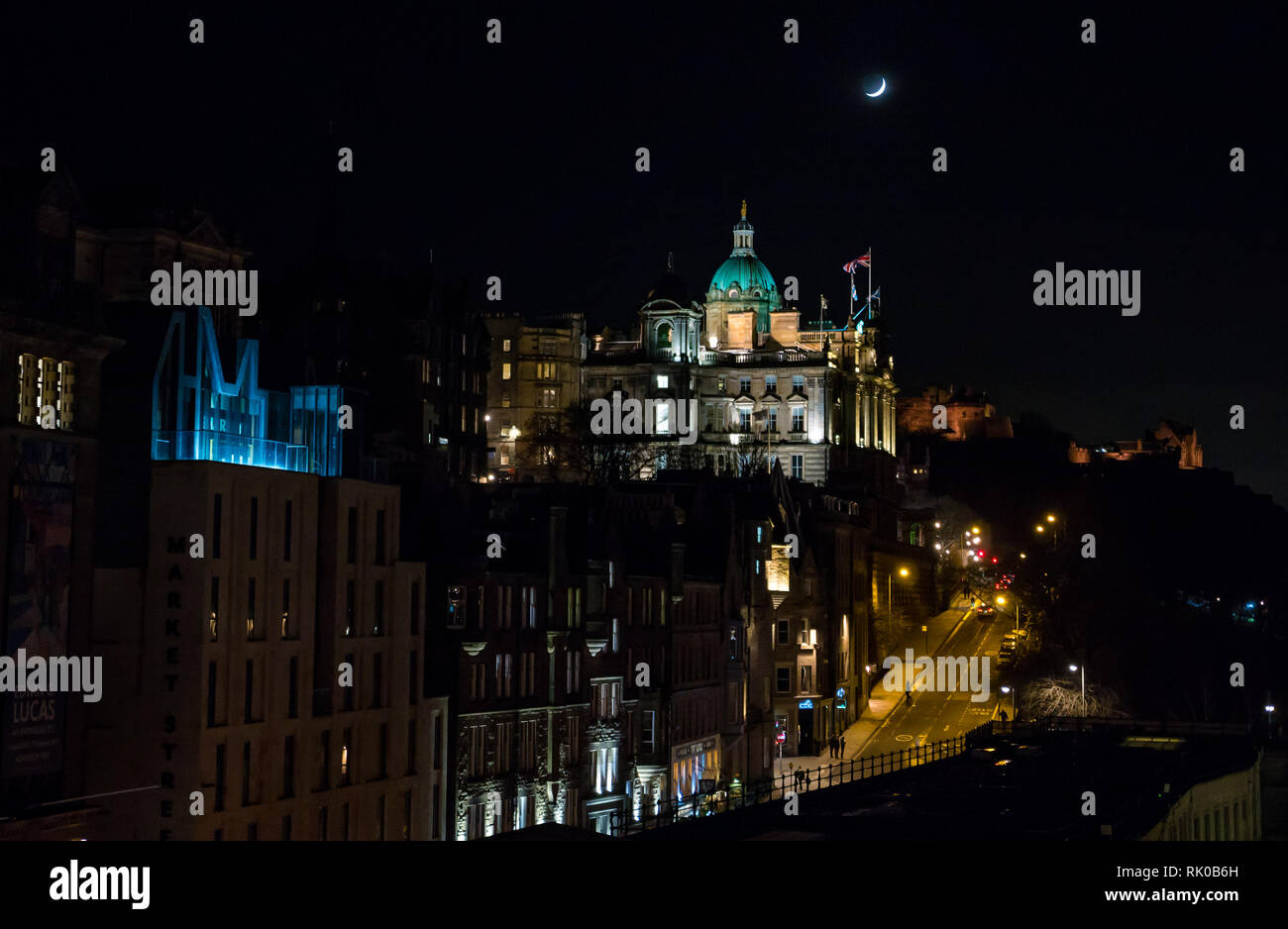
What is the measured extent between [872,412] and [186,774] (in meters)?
133

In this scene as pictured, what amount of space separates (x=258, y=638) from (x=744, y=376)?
118998 millimetres

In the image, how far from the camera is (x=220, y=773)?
4388 centimetres

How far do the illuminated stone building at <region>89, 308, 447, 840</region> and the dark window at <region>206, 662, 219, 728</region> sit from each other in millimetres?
44

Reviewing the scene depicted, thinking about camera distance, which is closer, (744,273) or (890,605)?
(890,605)

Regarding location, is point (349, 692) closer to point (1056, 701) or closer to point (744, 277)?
point (1056, 701)

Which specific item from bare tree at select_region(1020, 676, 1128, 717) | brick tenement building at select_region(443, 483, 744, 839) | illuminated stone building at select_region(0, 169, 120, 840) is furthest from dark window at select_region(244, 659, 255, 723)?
bare tree at select_region(1020, 676, 1128, 717)

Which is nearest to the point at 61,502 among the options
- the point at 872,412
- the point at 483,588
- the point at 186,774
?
the point at 186,774

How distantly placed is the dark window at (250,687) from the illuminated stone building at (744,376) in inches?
4261

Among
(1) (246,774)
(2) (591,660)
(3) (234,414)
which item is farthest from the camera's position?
(2) (591,660)

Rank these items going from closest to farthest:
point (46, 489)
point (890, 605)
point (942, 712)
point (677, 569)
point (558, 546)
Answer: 1. point (46, 489)
2. point (558, 546)
3. point (677, 569)
4. point (942, 712)
5. point (890, 605)

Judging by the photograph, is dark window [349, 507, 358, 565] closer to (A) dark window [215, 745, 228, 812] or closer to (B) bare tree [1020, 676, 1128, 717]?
(A) dark window [215, 745, 228, 812]

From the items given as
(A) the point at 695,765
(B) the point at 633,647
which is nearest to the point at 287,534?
(B) the point at 633,647

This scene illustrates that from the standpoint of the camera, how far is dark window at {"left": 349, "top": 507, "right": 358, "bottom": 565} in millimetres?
51312
